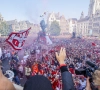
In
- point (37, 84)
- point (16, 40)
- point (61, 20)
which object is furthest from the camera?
point (61, 20)

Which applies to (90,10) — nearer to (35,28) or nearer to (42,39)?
(35,28)

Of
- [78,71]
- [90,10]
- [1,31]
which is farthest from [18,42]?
[90,10]

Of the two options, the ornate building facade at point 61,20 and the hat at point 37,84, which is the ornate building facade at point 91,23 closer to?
the ornate building facade at point 61,20

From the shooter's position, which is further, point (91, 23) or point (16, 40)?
point (91, 23)

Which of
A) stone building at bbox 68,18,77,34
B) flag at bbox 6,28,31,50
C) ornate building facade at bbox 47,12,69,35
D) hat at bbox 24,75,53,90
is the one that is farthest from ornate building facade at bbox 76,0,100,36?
hat at bbox 24,75,53,90

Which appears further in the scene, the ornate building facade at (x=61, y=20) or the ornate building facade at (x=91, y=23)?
the ornate building facade at (x=61, y=20)

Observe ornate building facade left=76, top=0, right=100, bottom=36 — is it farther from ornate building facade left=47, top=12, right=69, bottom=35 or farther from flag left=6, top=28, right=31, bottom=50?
flag left=6, top=28, right=31, bottom=50

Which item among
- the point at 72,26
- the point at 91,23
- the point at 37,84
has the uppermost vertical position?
the point at 37,84

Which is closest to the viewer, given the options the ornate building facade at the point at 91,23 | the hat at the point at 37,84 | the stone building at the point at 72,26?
the hat at the point at 37,84

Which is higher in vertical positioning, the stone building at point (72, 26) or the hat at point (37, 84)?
the hat at point (37, 84)

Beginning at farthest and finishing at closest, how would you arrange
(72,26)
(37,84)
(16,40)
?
1. (72,26)
2. (16,40)
3. (37,84)

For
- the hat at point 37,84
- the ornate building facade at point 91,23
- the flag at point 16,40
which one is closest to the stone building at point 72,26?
the ornate building facade at point 91,23

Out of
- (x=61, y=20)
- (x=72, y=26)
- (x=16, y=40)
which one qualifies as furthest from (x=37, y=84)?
(x=72, y=26)

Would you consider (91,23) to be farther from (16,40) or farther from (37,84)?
(37,84)
